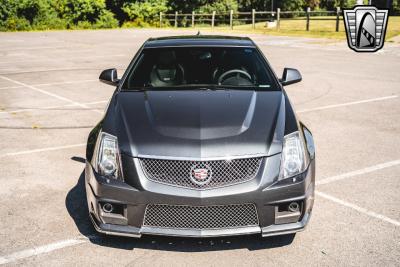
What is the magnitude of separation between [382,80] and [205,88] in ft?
30.6

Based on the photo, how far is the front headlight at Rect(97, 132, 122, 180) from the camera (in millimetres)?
3584

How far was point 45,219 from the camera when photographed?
4371 millimetres

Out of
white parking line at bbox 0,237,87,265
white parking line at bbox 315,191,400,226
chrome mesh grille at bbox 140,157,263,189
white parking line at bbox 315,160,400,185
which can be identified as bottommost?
white parking line at bbox 315,160,400,185

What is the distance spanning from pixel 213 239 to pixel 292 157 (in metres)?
0.91

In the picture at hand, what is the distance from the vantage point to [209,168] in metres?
3.44

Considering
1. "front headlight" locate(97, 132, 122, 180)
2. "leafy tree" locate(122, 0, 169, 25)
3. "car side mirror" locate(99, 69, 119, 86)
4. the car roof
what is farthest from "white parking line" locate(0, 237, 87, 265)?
"leafy tree" locate(122, 0, 169, 25)

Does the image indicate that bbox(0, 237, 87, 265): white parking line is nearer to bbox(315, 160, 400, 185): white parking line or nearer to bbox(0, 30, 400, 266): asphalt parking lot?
bbox(0, 30, 400, 266): asphalt parking lot

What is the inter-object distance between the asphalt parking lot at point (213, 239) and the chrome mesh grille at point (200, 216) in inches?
12.0

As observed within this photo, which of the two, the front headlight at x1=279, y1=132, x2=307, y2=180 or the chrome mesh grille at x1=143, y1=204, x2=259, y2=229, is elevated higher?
the front headlight at x1=279, y1=132, x2=307, y2=180

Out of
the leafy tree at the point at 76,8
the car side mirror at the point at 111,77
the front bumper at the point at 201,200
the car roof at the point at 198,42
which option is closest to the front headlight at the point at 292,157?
the front bumper at the point at 201,200

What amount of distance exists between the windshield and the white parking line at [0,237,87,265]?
1.58m

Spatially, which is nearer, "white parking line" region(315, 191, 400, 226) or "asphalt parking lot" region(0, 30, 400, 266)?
"asphalt parking lot" region(0, 30, 400, 266)

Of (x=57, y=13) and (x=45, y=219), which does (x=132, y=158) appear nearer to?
(x=45, y=219)

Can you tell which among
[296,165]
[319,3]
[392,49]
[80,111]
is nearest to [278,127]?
[296,165]
